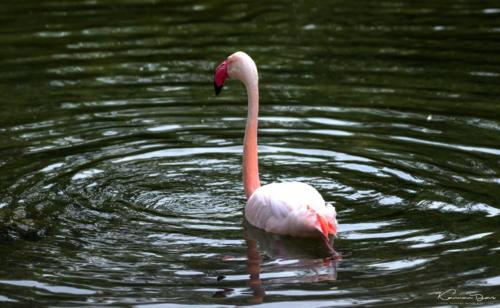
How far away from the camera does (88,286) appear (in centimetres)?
732

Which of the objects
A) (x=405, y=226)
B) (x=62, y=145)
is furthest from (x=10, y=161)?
(x=405, y=226)

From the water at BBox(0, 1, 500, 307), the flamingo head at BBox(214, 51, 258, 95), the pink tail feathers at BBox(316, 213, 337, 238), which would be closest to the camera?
the water at BBox(0, 1, 500, 307)

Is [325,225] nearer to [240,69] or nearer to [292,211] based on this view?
[292,211]

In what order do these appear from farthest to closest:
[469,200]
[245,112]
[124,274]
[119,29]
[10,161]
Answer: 1. [119,29]
2. [245,112]
3. [10,161]
4. [469,200]
5. [124,274]

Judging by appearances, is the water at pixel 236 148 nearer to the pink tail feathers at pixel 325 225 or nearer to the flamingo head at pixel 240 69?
the pink tail feathers at pixel 325 225

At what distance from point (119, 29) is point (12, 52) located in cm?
161

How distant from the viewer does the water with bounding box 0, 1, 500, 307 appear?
7484mm

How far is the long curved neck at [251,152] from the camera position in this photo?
8914mm

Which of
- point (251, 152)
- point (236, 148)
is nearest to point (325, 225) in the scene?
point (251, 152)

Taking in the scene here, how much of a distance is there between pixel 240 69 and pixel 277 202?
126 centimetres

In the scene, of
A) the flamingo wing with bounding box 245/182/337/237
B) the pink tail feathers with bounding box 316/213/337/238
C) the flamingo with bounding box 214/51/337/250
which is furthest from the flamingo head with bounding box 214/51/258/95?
the pink tail feathers with bounding box 316/213/337/238

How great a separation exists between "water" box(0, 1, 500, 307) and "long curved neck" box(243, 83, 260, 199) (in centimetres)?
27

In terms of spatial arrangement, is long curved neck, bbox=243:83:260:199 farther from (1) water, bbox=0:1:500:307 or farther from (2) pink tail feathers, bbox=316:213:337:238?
(2) pink tail feathers, bbox=316:213:337:238

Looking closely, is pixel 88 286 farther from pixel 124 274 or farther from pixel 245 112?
pixel 245 112
